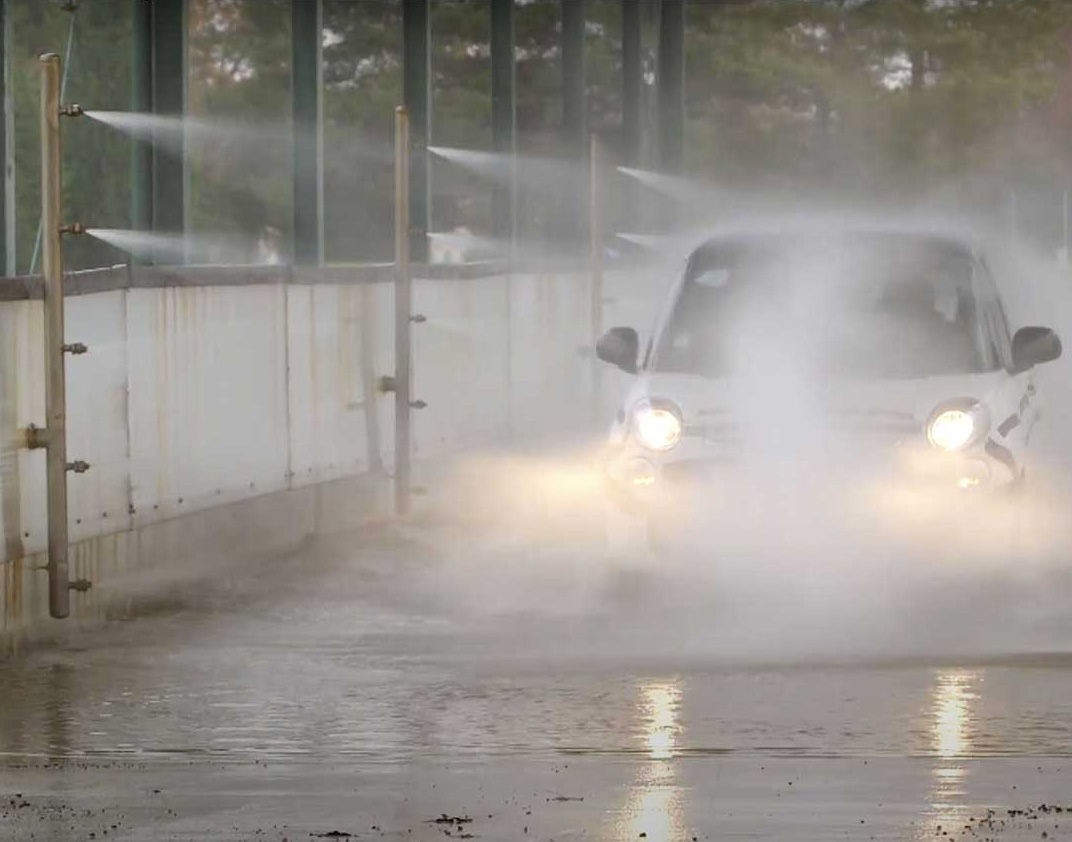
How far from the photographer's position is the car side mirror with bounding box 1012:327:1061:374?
15.3 m

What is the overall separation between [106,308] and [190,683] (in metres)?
3.04

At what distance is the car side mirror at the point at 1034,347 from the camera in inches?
601

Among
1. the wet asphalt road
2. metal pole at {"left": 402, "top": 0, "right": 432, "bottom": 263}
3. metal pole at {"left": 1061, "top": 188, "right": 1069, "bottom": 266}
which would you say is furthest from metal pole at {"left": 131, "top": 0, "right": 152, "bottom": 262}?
metal pole at {"left": 1061, "top": 188, "right": 1069, "bottom": 266}

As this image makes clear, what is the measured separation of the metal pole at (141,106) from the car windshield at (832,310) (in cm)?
628

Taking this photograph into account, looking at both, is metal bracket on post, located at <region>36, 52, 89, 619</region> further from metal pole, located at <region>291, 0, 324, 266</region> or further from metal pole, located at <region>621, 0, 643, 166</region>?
metal pole, located at <region>621, 0, 643, 166</region>

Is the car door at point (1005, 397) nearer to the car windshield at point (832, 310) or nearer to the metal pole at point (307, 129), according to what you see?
the car windshield at point (832, 310)

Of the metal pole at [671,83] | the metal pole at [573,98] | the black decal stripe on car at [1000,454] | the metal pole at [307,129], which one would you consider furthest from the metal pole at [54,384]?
the metal pole at [671,83]

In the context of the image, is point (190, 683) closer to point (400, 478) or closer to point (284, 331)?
point (284, 331)

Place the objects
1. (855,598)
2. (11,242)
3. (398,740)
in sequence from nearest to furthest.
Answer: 1. (398,740)
2. (855,598)
3. (11,242)

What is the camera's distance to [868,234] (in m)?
16.6

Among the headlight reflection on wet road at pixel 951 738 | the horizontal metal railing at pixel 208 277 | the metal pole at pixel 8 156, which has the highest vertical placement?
the metal pole at pixel 8 156

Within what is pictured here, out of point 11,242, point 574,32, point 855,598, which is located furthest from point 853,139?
point 855,598

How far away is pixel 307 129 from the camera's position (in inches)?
1001

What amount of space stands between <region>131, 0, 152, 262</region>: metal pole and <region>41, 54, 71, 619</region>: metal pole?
8.44 meters
